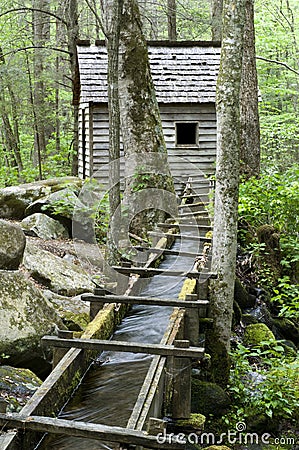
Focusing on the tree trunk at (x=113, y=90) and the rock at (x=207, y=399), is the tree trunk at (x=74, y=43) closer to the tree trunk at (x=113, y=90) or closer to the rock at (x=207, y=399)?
the tree trunk at (x=113, y=90)

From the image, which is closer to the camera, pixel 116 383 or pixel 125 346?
pixel 125 346

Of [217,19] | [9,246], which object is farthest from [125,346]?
[217,19]

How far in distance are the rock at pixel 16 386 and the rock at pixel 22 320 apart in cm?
39

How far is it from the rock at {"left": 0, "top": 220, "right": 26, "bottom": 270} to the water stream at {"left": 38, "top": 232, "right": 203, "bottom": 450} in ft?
5.61

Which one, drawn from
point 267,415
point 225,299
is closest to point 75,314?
point 225,299

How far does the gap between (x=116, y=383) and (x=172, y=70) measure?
13528 millimetres

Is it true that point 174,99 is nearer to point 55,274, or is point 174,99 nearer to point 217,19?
point 217,19

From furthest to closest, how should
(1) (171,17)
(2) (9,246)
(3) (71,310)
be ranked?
(1) (171,17), (3) (71,310), (2) (9,246)

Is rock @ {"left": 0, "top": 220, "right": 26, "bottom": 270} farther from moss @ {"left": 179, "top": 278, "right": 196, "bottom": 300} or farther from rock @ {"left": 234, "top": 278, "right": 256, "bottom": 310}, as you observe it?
rock @ {"left": 234, "top": 278, "right": 256, "bottom": 310}

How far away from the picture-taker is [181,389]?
4.82m

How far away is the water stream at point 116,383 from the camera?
14.1 feet

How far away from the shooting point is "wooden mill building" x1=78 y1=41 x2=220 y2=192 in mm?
15766

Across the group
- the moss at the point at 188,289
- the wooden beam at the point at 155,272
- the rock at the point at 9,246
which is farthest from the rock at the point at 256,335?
the rock at the point at 9,246

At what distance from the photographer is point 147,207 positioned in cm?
1083
